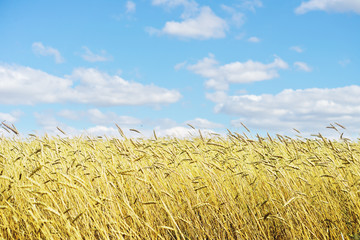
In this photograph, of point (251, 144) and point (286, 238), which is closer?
point (286, 238)

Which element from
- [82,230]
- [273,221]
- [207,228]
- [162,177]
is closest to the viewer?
[82,230]

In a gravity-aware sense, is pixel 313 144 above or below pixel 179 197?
above

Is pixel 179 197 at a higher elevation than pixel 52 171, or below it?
below

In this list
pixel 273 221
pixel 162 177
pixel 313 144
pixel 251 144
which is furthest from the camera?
pixel 313 144

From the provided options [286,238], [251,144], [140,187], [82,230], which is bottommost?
[286,238]

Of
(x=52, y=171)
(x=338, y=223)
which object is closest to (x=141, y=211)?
(x=52, y=171)

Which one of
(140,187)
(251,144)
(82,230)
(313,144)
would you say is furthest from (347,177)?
(82,230)

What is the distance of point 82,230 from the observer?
2664 mm

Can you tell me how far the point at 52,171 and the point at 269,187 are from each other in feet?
7.66

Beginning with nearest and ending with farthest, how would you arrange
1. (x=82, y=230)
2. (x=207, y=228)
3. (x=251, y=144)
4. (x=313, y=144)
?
(x=82, y=230), (x=207, y=228), (x=251, y=144), (x=313, y=144)

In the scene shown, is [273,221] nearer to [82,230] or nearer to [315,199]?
[315,199]

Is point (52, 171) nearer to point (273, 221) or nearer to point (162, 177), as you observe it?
point (162, 177)

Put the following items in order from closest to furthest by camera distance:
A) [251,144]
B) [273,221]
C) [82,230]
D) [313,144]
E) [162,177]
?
[82,230]
[273,221]
[162,177]
[251,144]
[313,144]

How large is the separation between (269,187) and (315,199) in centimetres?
49
